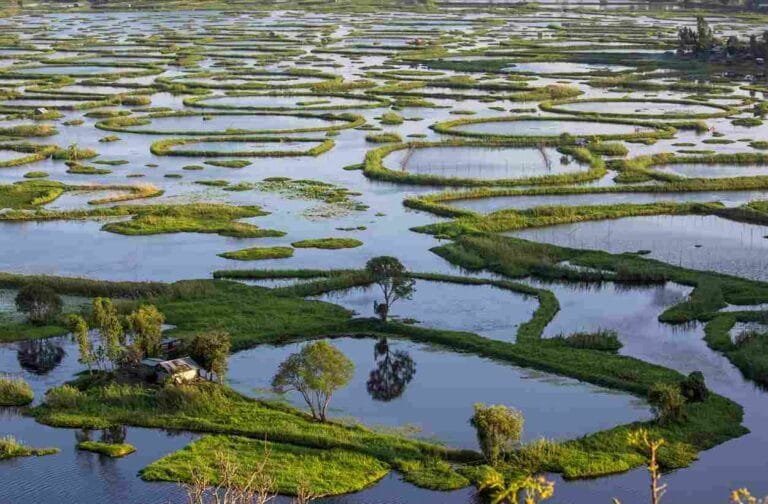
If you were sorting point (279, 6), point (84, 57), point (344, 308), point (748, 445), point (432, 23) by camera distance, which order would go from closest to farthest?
point (748, 445), point (344, 308), point (84, 57), point (432, 23), point (279, 6)

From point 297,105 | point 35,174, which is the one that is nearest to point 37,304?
point 35,174

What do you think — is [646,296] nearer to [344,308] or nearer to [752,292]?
[752,292]

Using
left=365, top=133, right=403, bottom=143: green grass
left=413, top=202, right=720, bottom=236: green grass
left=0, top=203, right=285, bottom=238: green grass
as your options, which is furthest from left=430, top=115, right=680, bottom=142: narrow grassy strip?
left=0, top=203, right=285, bottom=238: green grass

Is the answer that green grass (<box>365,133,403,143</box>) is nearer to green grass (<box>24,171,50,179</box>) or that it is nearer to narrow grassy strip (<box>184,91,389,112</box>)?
narrow grassy strip (<box>184,91,389,112</box>)

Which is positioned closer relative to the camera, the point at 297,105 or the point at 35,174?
the point at 35,174

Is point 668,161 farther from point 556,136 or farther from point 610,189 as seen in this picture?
point 556,136

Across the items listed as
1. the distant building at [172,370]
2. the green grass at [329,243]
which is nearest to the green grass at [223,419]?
the distant building at [172,370]

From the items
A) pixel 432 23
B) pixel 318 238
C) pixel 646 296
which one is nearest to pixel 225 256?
pixel 318 238
